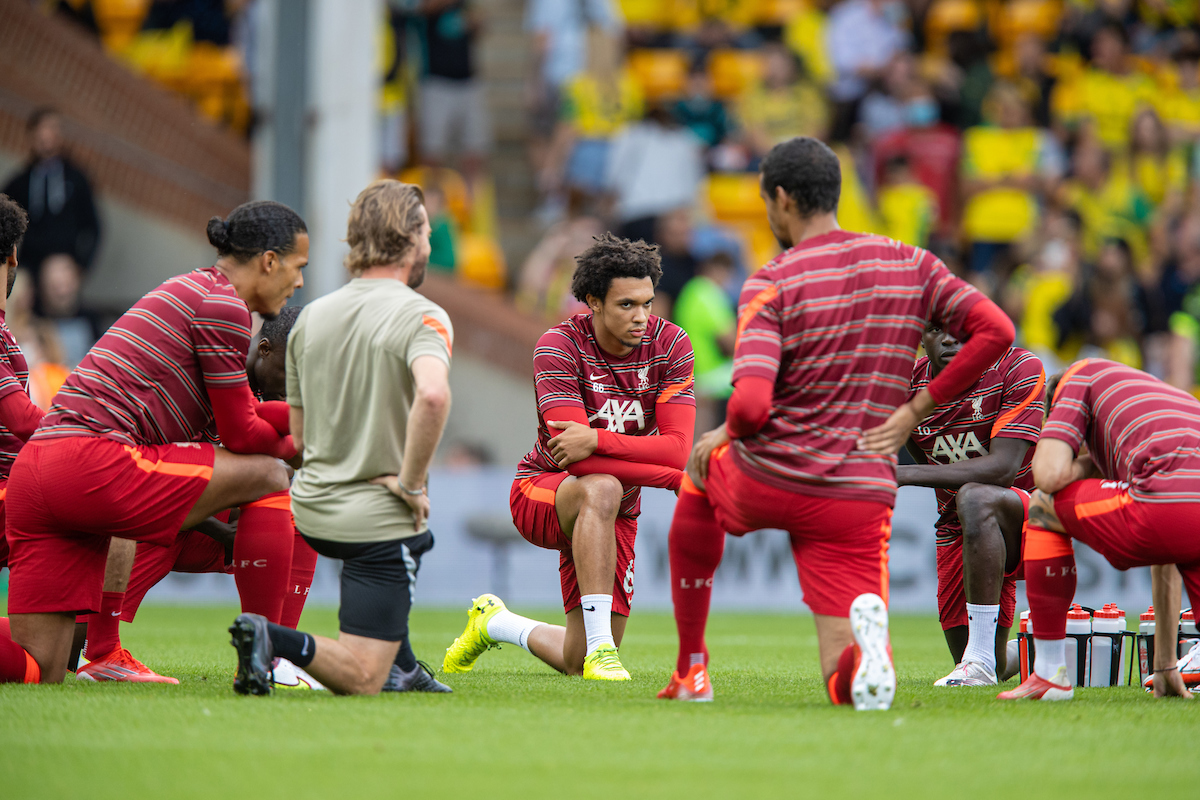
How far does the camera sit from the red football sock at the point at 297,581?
5.53m

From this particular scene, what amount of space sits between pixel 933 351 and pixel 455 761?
342 cm

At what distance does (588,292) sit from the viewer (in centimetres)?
609

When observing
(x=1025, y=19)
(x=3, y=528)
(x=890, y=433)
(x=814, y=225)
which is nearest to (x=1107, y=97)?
(x=1025, y=19)

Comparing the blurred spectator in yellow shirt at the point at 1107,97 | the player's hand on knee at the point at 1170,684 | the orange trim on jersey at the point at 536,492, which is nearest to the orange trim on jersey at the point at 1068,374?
the player's hand on knee at the point at 1170,684

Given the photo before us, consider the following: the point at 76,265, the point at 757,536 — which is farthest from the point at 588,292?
the point at 76,265

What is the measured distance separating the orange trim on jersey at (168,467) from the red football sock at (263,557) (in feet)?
0.88

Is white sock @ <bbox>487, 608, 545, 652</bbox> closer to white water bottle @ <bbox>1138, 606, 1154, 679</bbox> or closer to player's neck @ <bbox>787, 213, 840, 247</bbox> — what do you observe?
player's neck @ <bbox>787, 213, 840, 247</bbox>

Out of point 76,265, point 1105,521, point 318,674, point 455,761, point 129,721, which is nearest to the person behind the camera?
point 455,761

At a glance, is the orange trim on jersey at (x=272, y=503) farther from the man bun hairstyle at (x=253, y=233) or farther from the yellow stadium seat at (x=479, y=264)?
the yellow stadium seat at (x=479, y=264)

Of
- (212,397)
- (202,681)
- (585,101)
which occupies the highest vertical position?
(585,101)

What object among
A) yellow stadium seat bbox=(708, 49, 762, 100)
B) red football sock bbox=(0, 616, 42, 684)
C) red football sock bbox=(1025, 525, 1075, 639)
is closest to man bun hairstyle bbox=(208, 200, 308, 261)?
red football sock bbox=(0, 616, 42, 684)

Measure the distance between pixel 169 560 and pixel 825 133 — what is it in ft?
37.0

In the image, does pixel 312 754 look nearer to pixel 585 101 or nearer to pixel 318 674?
pixel 318 674

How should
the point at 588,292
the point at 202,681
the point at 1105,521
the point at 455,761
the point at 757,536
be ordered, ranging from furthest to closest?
1. the point at 757,536
2. the point at 588,292
3. the point at 202,681
4. the point at 1105,521
5. the point at 455,761
